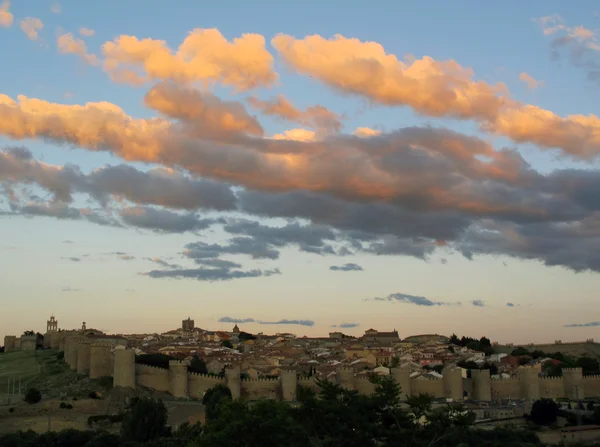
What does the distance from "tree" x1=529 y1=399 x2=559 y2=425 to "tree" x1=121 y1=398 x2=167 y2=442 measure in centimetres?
1820

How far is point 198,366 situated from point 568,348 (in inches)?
1581

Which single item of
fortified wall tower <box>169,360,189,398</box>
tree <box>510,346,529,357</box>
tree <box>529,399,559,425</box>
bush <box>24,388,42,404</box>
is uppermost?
tree <box>510,346,529,357</box>

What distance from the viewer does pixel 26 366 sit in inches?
2576

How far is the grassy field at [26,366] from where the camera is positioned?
5919 centimetres

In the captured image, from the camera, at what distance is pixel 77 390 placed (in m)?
50.8

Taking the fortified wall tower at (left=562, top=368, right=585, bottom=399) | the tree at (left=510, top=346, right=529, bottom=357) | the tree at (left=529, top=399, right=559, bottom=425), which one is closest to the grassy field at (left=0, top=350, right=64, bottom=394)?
the tree at (left=529, top=399, right=559, bottom=425)

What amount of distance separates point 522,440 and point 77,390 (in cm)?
2601

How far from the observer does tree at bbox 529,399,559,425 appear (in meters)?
44.7

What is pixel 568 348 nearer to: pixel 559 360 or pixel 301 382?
pixel 559 360

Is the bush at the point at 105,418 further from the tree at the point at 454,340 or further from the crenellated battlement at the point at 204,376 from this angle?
the tree at the point at 454,340

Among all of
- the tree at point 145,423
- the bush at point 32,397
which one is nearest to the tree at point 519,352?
the bush at point 32,397

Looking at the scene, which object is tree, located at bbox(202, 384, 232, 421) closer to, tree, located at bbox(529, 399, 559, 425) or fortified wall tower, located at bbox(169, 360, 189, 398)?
fortified wall tower, located at bbox(169, 360, 189, 398)

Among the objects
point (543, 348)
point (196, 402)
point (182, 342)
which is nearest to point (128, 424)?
point (196, 402)

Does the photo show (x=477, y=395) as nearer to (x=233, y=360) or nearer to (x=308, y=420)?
(x=233, y=360)
